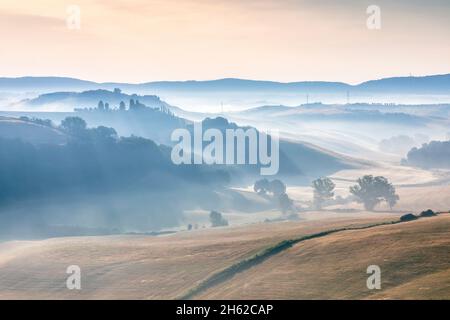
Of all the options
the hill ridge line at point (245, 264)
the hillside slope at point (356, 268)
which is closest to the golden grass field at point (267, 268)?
the hillside slope at point (356, 268)

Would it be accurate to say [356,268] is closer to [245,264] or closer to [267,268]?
[267,268]

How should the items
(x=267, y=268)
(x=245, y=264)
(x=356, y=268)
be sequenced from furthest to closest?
(x=245, y=264)
(x=267, y=268)
(x=356, y=268)

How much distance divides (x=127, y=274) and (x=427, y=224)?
4217 cm

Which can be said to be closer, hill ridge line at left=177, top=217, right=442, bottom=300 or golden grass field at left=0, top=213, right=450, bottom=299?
golden grass field at left=0, top=213, right=450, bottom=299

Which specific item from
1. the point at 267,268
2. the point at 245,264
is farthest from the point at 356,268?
the point at 245,264

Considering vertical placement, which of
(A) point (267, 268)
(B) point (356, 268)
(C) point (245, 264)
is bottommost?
(A) point (267, 268)

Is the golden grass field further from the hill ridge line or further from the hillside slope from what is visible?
the hill ridge line

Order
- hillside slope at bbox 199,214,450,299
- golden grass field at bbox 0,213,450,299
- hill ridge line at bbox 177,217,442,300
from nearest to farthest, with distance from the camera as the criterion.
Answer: hillside slope at bbox 199,214,450,299 < golden grass field at bbox 0,213,450,299 < hill ridge line at bbox 177,217,442,300

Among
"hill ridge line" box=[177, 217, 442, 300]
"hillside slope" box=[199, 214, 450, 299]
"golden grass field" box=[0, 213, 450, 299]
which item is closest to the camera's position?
"hillside slope" box=[199, 214, 450, 299]

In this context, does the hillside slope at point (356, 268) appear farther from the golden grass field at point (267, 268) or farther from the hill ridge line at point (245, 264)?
the hill ridge line at point (245, 264)

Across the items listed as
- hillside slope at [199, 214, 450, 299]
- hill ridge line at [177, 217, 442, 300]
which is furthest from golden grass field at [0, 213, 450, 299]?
hill ridge line at [177, 217, 442, 300]
